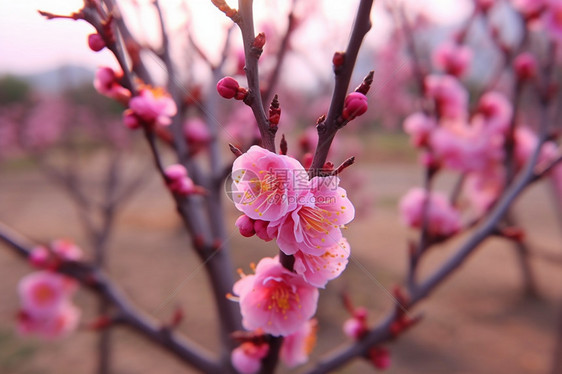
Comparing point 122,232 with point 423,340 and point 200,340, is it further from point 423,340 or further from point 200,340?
point 423,340

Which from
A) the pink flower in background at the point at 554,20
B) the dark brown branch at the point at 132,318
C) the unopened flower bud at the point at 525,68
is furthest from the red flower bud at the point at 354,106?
the pink flower in background at the point at 554,20

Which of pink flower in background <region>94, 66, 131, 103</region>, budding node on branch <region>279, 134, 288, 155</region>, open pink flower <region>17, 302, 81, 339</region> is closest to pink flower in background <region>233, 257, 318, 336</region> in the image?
budding node on branch <region>279, 134, 288, 155</region>

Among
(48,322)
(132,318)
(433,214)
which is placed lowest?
(48,322)

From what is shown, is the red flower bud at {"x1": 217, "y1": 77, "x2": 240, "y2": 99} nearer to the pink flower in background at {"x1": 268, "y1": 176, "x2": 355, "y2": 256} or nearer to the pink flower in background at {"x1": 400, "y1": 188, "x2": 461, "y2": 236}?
the pink flower in background at {"x1": 268, "y1": 176, "x2": 355, "y2": 256}

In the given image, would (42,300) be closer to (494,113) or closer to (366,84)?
(366,84)

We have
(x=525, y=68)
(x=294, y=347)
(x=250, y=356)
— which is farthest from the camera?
(x=525, y=68)

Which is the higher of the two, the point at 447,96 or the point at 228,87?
the point at 228,87

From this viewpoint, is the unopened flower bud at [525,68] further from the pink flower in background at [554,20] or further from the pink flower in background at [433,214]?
the pink flower in background at [433,214]

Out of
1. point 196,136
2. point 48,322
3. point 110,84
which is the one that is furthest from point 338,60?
point 48,322
